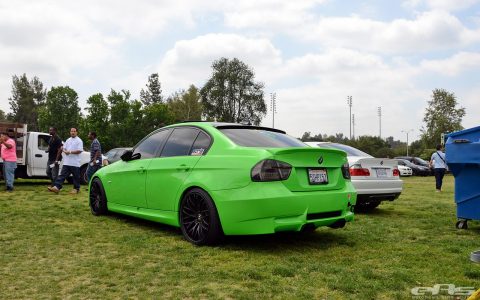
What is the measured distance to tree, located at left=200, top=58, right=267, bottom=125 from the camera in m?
71.3

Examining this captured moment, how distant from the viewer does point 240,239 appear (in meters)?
5.32

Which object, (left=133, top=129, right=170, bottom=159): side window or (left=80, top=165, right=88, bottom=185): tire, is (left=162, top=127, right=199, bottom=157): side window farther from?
(left=80, top=165, right=88, bottom=185): tire

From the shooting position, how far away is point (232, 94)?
72.3m

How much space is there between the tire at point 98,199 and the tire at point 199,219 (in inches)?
94.0

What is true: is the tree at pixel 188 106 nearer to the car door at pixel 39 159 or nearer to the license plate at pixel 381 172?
the car door at pixel 39 159

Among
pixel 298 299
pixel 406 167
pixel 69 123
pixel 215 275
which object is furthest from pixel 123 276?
pixel 69 123

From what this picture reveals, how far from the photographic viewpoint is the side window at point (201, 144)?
521 centimetres

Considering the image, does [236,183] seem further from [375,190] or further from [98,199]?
[375,190]

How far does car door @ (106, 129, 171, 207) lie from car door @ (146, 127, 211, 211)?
0.18m

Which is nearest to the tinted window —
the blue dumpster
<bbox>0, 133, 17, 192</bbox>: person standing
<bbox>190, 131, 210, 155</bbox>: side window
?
<bbox>190, 131, 210, 155</bbox>: side window

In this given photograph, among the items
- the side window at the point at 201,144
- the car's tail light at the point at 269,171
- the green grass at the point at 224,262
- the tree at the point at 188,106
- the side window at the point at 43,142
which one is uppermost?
the tree at the point at 188,106

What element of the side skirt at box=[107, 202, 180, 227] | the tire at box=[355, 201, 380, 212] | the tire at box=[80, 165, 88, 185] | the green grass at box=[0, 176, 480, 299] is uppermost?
the tire at box=[80, 165, 88, 185]

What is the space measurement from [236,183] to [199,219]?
0.77 m

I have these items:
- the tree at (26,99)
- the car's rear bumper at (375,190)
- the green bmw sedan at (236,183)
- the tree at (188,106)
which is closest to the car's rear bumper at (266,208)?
the green bmw sedan at (236,183)
